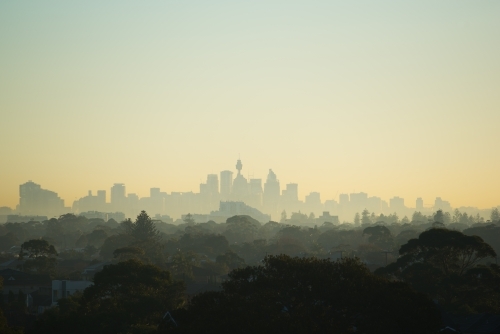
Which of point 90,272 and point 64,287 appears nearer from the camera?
point 64,287

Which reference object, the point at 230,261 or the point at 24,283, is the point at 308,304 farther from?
the point at 230,261

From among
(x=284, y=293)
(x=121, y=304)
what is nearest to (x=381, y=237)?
(x=121, y=304)

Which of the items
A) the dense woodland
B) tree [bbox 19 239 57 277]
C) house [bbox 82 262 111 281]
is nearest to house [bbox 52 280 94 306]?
the dense woodland

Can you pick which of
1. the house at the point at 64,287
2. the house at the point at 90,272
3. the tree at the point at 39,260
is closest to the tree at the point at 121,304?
the house at the point at 64,287

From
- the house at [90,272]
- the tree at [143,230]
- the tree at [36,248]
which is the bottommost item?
the house at [90,272]

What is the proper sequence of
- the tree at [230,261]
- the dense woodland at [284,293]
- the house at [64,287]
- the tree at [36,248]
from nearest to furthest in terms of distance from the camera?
the dense woodland at [284,293] < the house at [64,287] < the tree at [230,261] < the tree at [36,248]

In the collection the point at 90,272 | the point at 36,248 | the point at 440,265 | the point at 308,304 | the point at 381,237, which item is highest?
the point at 381,237

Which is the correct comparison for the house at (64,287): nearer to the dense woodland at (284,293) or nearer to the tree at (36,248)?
the dense woodland at (284,293)

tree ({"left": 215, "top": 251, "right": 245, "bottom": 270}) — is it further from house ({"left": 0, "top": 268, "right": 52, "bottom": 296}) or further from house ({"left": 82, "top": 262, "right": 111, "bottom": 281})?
house ({"left": 0, "top": 268, "right": 52, "bottom": 296})

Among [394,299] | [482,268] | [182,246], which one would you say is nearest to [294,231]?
[182,246]
